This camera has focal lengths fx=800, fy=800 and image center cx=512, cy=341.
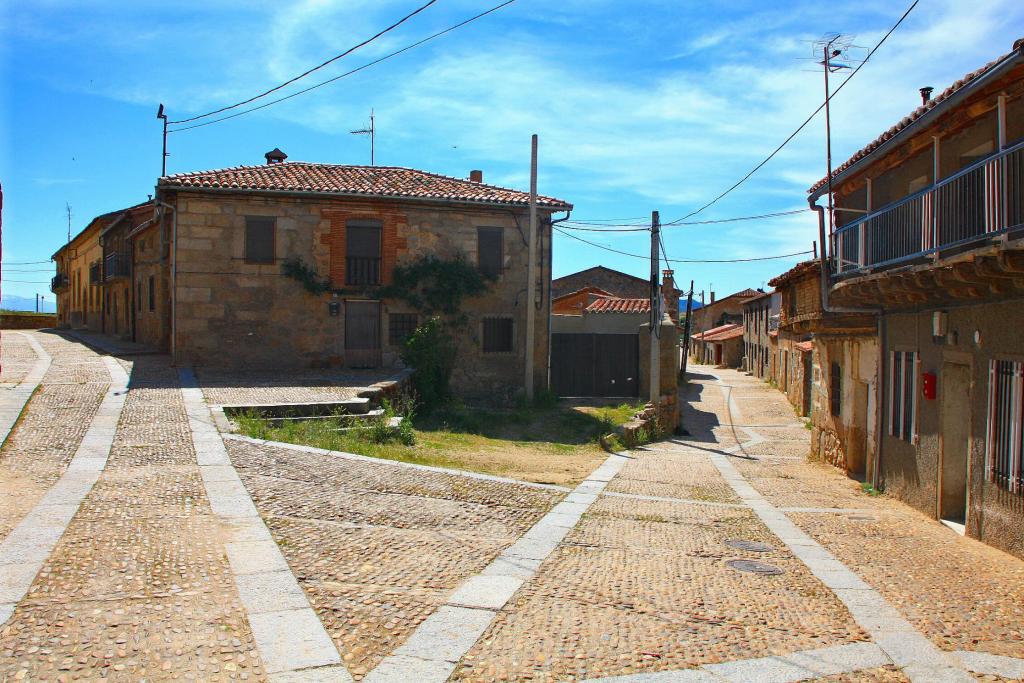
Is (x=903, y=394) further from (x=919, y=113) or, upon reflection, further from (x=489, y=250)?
(x=489, y=250)

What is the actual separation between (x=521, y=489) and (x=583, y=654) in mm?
4627

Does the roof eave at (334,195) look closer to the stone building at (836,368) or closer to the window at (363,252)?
the window at (363,252)

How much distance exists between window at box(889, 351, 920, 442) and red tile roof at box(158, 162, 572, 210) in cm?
1170

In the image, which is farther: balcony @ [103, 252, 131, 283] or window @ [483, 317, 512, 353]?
balcony @ [103, 252, 131, 283]

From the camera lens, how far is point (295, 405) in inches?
505

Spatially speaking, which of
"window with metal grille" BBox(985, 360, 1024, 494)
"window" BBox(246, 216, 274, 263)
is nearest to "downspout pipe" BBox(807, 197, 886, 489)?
"window with metal grille" BBox(985, 360, 1024, 494)

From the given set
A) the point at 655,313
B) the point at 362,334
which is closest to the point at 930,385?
the point at 655,313

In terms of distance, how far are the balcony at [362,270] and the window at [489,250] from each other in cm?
269

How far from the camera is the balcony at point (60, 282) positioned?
4703 centimetres

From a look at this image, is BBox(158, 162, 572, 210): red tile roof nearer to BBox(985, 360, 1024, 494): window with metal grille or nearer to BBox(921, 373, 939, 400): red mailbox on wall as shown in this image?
BBox(921, 373, 939, 400): red mailbox on wall

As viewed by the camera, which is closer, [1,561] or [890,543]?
[1,561]

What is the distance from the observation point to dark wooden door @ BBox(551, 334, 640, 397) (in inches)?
920

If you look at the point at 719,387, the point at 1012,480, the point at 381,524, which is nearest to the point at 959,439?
the point at 1012,480

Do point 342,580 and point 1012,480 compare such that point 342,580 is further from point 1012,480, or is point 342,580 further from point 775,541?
point 1012,480
